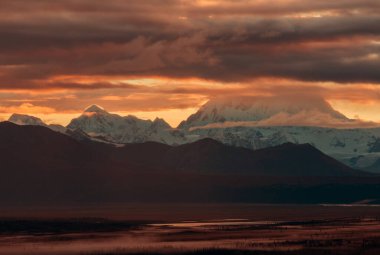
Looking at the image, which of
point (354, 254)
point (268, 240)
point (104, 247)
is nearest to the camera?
point (354, 254)

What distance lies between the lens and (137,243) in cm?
18862

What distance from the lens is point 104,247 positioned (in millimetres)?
178875

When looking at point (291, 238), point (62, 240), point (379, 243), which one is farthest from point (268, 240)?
Result: point (62, 240)

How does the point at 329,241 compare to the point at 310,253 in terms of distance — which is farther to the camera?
the point at 329,241

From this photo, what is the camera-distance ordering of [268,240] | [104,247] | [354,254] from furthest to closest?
[268,240], [104,247], [354,254]

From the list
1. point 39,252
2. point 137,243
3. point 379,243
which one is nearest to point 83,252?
point 39,252

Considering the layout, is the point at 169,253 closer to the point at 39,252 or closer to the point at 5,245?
the point at 39,252

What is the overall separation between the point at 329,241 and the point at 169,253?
1301 inches

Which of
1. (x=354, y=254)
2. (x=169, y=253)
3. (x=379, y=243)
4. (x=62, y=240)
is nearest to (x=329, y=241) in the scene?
(x=379, y=243)

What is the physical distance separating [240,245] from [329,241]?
1658 centimetres

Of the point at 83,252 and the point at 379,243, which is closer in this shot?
the point at 83,252

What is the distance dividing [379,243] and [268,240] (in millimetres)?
20783

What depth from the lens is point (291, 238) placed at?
195875mm

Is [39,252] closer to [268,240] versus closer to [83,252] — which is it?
[83,252]
